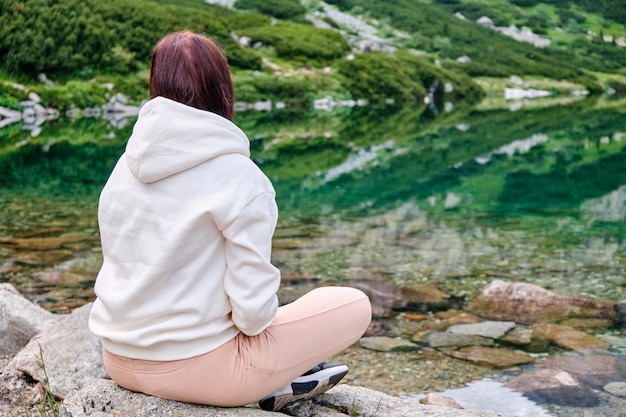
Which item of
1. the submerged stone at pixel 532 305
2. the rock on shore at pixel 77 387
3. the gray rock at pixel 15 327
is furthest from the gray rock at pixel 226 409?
the submerged stone at pixel 532 305

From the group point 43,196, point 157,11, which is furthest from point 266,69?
point 43,196

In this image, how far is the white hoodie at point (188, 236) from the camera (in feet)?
9.33

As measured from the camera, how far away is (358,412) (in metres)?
3.56

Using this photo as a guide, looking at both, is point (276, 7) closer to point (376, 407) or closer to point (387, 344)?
point (387, 344)

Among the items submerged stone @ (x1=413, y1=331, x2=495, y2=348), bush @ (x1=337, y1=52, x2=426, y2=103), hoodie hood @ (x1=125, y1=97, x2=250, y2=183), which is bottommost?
bush @ (x1=337, y1=52, x2=426, y2=103)

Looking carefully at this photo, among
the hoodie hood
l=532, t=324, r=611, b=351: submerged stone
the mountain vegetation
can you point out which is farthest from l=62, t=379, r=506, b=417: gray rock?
l=532, t=324, r=611, b=351: submerged stone

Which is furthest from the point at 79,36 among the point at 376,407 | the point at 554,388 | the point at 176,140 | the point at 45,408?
the point at 176,140

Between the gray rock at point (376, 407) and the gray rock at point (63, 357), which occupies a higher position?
the gray rock at point (376, 407)

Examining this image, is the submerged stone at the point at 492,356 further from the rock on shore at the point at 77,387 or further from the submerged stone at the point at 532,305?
the rock on shore at the point at 77,387

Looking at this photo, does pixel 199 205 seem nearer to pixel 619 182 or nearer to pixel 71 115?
pixel 619 182

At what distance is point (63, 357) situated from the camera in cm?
457

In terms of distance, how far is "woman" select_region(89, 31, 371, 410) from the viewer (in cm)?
285

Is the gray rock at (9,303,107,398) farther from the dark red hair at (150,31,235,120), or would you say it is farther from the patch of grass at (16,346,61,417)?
the dark red hair at (150,31,235,120)

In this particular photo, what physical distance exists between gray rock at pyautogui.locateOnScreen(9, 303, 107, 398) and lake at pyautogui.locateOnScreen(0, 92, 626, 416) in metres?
2.18
